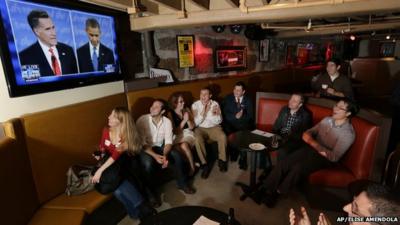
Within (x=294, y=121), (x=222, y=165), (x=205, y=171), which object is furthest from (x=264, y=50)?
(x=205, y=171)

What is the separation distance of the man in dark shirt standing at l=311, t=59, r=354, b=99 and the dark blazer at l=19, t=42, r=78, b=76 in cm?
356

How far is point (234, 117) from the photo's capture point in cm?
398

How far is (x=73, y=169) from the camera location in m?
2.46

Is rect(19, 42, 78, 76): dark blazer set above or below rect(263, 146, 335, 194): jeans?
above

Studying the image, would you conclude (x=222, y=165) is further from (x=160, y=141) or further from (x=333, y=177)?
(x=333, y=177)

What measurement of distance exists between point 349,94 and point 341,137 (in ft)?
5.07

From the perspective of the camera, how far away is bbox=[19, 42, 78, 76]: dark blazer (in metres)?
2.15

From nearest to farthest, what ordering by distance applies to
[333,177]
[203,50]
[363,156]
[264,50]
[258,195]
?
[363,156], [333,177], [258,195], [203,50], [264,50]

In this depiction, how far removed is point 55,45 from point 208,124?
219cm

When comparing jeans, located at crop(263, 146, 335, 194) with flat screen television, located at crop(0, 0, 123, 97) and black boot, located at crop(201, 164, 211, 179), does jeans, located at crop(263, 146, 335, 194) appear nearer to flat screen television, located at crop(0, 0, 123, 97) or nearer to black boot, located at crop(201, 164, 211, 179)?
black boot, located at crop(201, 164, 211, 179)

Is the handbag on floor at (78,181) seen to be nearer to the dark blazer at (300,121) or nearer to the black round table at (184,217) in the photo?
the black round table at (184,217)

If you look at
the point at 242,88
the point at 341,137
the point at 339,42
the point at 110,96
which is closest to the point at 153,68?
the point at 110,96

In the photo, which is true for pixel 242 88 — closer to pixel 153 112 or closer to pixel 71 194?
pixel 153 112

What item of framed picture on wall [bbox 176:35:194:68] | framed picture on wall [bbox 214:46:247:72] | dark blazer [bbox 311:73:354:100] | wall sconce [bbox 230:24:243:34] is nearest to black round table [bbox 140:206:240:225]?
dark blazer [bbox 311:73:354:100]
